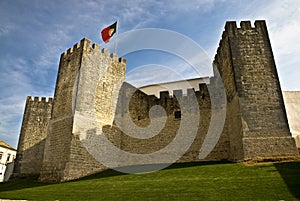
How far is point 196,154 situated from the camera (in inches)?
507

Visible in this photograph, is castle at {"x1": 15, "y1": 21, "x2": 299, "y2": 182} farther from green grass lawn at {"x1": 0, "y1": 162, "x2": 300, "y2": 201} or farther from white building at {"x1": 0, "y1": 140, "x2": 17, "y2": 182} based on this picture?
white building at {"x1": 0, "y1": 140, "x2": 17, "y2": 182}

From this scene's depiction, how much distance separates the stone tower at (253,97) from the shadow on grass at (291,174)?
1147 millimetres

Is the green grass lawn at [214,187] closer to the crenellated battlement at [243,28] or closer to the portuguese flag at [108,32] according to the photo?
the crenellated battlement at [243,28]

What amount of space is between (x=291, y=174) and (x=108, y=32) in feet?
41.7

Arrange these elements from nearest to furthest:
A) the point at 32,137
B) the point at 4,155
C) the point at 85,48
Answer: the point at 85,48 → the point at 32,137 → the point at 4,155

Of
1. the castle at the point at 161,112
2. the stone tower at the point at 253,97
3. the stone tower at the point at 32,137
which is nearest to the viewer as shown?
the stone tower at the point at 253,97

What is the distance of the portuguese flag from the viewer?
1479 centimetres

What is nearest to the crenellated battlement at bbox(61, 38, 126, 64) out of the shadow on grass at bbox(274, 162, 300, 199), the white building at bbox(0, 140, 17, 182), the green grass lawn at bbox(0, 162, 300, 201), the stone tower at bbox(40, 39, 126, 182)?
the stone tower at bbox(40, 39, 126, 182)

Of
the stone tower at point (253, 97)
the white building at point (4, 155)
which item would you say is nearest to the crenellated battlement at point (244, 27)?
the stone tower at point (253, 97)

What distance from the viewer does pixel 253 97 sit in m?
10.5

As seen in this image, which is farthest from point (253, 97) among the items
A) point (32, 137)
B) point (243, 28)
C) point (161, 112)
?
point (32, 137)

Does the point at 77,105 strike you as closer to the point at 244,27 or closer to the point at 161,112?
the point at 161,112

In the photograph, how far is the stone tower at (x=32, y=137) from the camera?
1739cm

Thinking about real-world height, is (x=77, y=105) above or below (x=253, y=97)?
above
